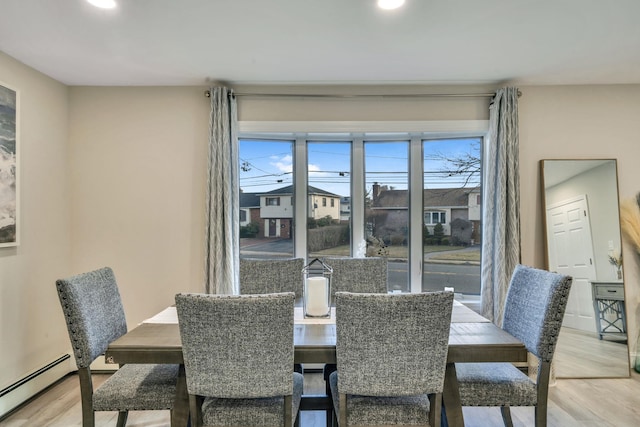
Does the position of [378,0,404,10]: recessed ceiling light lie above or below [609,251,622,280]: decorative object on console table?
above

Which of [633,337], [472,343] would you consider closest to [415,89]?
[472,343]

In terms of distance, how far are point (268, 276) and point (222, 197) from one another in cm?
83

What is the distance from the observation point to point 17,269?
8.47ft

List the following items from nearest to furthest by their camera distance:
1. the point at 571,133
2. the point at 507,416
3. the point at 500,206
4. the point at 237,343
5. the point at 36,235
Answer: the point at 237,343, the point at 507,416, the point at 36,235, the point at 500,206, the point at 571,133

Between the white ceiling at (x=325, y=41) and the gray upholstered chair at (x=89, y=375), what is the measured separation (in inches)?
59.5

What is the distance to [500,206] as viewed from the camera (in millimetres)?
2938

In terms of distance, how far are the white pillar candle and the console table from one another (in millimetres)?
2457

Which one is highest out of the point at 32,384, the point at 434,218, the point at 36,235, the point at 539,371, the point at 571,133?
the point at 571,133

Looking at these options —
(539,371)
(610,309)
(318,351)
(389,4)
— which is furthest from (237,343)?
(610,309)

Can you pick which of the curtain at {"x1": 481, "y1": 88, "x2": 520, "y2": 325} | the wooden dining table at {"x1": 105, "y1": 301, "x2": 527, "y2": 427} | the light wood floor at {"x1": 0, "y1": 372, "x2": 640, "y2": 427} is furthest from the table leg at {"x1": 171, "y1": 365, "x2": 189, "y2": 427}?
the curtain at {"x1": 481, "y1": 88, "x2": 520, "y2": 325}

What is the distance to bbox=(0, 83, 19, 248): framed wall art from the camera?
7.97 feet

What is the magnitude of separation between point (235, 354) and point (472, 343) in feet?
3.38

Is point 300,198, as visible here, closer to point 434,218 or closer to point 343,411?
point 434,218

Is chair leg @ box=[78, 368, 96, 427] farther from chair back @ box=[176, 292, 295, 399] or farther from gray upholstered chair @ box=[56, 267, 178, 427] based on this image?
chair back @ box=[176, 292, 295, 399]
